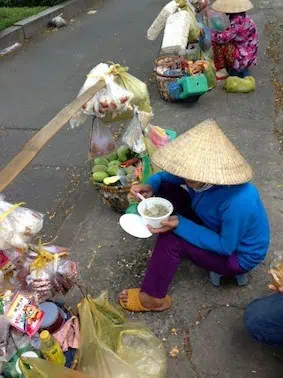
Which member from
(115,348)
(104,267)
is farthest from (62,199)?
(115,348)

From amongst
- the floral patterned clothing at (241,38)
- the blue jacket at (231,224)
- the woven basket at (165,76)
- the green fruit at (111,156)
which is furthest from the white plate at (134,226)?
the floral patterned clothing at (241,38)

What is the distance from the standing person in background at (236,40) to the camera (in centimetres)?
505

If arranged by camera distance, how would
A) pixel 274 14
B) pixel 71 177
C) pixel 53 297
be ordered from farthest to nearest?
pixel 274 14 < pixel 71 177 < pixel 53 297

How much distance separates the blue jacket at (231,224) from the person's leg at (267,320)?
0.29 metres

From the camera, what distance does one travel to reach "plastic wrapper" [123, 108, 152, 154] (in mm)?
3088

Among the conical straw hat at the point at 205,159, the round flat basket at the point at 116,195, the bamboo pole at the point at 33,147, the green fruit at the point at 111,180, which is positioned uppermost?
the bamboo pole at the point at 33,147

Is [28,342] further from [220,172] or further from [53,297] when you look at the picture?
[220,172]

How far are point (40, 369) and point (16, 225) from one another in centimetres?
64

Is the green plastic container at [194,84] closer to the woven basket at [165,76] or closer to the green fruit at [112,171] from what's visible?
the woven basket at [165,76]

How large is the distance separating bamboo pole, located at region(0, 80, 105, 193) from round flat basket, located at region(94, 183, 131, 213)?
0.73 meters

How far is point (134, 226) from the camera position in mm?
2631

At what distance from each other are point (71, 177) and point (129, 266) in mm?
1468

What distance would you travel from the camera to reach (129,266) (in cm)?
298

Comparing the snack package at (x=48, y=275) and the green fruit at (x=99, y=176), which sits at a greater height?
the snack package at (x=48, y=275)
